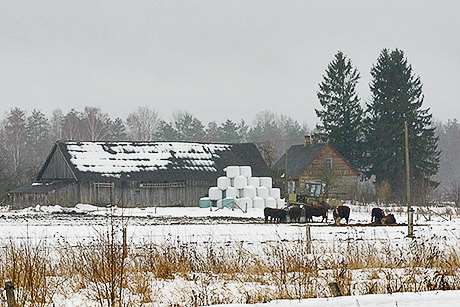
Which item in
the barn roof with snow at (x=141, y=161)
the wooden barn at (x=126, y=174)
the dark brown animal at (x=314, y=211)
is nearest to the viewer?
the dark brown animal at (x=314, y=211)

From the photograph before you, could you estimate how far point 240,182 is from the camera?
54.7 metres

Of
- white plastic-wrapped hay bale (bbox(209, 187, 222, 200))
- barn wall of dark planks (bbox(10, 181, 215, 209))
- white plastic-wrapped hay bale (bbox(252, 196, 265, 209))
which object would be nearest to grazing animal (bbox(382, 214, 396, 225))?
white plastic-wrapped hay bale (bbox(252, 196, 265, 209))

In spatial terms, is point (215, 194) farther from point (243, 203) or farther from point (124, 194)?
point (124, 194)

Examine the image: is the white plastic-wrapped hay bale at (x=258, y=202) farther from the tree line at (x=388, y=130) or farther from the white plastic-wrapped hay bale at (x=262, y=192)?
the tree line at (x=388, y=130)

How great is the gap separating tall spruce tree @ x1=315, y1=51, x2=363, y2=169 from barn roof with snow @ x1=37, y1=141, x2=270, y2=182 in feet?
43.1

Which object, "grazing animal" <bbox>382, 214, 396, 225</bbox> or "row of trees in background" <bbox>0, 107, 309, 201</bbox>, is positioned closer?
"grazing animal" <bbox>382, 214, 396, 225</bbox>

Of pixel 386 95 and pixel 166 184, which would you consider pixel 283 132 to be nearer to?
pixel 386 95

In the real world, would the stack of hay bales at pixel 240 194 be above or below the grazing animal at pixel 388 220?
above

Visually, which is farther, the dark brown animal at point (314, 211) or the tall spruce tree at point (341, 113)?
the tall spruce tree at point (341, 113)

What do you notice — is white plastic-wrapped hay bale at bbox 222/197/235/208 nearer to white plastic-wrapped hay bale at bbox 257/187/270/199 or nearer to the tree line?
white plastic-wrapped hay bale at bbox 257/187/270/199

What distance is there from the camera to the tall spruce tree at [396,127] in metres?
69.0

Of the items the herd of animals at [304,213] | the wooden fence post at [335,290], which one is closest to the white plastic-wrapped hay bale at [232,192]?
→ the herd of animals at [304,213]

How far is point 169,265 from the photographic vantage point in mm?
15414

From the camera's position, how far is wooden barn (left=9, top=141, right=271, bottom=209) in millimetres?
55781
